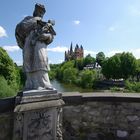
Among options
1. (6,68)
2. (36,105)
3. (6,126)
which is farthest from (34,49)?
(6,68)

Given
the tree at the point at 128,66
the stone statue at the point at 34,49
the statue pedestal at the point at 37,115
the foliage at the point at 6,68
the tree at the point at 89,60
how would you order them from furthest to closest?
1. the tree at the point at 89,60
2. the tree at the point at 128,66
3. the foliage at the point at 6,68
4. the stone statue at the point at 34,49
5. the statue pedestal at the point at 37,115

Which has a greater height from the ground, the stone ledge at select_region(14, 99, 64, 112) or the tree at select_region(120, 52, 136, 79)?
the tree at select_region(120, 52, 136, 79)

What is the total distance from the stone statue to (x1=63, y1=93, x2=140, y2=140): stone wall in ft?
4.48

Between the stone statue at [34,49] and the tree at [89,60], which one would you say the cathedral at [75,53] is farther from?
the stone statue at [34,49]

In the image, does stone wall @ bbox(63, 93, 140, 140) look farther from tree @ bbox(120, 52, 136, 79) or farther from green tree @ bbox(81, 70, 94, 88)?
green tree @ bbox(81, 70, 94, 88)

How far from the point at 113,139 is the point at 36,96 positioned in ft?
7.67

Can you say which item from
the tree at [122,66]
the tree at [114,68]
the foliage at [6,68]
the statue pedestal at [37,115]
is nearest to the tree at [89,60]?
the tree at [114,68]

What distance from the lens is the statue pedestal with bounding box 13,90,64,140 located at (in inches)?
176

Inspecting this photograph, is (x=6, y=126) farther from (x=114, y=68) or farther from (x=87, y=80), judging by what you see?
Result: (x=87, y=80)

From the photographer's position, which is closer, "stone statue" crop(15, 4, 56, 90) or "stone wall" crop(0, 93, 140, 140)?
"stone statue" crop(15, 4, 56, 90)

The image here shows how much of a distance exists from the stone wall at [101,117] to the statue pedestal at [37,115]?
3.33ft

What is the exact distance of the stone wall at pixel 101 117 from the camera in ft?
19.3

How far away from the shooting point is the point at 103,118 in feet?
19.7

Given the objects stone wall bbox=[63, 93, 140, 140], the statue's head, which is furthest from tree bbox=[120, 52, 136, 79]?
the statue's head
